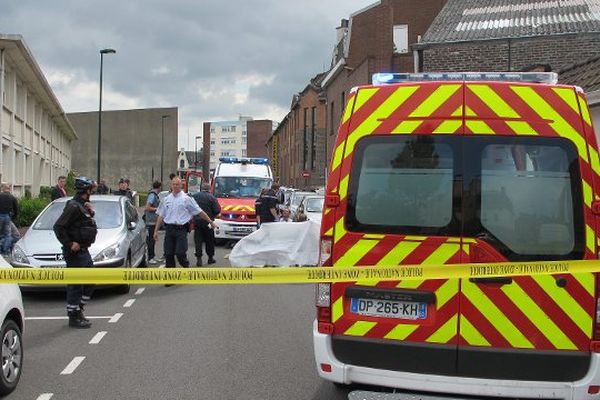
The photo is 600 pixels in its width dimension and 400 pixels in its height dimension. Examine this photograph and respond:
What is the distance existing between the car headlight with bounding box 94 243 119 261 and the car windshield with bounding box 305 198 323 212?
9.79 m

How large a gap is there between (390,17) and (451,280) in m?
34.7

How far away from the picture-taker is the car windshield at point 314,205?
1931cm

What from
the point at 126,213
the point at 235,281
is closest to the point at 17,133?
the point at 126,213

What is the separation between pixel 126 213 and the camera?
11.4m

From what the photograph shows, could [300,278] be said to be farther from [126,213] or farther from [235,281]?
[126,213]

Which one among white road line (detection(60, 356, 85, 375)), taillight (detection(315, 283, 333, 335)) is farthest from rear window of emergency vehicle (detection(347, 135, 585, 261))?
white road line (detection(60, 356, 85, 375))

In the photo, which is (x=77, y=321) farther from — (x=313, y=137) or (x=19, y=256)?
(x=313, y=137)

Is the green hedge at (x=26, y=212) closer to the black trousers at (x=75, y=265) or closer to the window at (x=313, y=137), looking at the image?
the black trousers at (x=75, y=265)

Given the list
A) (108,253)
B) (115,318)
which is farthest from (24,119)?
(115,318)

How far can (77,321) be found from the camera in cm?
→ 780

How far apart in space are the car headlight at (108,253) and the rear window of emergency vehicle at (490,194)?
20.7ft

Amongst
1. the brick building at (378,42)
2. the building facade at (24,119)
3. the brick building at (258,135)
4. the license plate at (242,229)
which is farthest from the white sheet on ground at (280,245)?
the brick building at (258,135)

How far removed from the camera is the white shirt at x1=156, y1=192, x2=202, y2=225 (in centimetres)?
1111

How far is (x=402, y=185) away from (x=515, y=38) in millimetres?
25009
